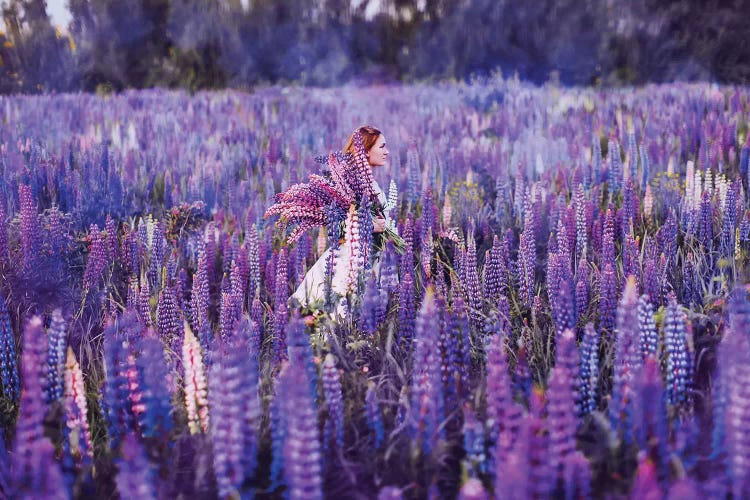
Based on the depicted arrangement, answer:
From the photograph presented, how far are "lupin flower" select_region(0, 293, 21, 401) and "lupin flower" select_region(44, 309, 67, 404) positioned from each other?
45 cm

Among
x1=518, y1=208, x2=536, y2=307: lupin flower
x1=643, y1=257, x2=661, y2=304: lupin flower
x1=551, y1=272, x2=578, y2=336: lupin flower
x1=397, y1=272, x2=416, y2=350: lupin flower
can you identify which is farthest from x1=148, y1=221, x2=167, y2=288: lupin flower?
x1=643, y1=257, x2=661, y2=304: lupin flower

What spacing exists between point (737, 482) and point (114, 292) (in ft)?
10.6

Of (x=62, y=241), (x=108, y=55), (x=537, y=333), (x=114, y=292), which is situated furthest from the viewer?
(x=108, y=55)

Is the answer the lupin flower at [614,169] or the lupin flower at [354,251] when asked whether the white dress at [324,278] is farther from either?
the lupin flower at [614,169]

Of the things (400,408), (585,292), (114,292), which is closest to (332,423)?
(400,408)

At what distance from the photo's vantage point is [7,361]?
9.25 ft

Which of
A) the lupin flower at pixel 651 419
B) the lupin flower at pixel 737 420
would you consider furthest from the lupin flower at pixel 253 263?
the lupin flower at pixel 737 420

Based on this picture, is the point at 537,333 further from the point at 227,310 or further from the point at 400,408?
the point at 227,310

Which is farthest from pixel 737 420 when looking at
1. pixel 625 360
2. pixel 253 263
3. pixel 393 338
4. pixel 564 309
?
pixel 253 263

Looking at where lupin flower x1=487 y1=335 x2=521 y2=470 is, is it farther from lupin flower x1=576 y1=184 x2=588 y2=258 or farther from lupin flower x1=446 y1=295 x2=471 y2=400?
lupin flower x1=576 y1=184 x2=588 y2=258

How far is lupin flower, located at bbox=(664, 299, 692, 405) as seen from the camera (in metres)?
2.34

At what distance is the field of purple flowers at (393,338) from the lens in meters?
1.84

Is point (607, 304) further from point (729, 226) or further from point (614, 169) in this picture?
point (614, 169)

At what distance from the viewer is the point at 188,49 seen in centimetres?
1944
